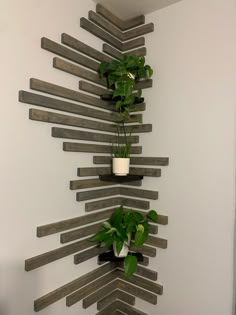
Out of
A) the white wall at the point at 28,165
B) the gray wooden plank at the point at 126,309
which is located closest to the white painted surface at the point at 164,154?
the white wall at the point at 28,165

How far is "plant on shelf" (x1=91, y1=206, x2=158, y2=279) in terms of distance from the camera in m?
1.34

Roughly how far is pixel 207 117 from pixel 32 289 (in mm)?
1205

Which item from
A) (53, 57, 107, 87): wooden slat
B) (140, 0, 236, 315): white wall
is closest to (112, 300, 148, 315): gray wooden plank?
(140, 0, 236, 315): white wall

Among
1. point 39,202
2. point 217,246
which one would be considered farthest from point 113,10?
point 217,246

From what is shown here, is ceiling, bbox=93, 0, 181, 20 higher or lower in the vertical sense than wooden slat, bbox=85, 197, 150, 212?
higher

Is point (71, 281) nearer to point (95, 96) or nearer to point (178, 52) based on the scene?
point (95, 96)

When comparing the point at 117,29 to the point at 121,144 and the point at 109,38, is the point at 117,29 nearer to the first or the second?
the point at 109,38

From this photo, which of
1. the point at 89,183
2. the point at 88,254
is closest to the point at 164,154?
the point at 89,183

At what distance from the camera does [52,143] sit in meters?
1.20

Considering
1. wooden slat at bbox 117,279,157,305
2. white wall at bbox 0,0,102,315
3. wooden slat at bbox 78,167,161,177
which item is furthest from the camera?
wooden slat at bbox 117,279,157,305

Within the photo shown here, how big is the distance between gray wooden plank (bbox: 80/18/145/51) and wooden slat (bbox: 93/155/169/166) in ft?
2.34

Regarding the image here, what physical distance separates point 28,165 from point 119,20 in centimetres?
111

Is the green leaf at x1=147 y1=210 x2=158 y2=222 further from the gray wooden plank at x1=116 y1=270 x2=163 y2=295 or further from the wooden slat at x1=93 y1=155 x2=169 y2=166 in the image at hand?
the gray wooden plank at x1=116 y1=270 x2=163 y2=295

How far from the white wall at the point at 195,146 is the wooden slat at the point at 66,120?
288mm
